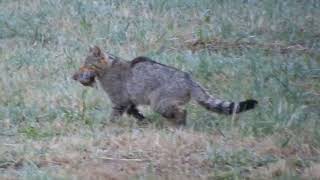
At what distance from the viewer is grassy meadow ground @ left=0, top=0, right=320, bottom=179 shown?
20.8 ft

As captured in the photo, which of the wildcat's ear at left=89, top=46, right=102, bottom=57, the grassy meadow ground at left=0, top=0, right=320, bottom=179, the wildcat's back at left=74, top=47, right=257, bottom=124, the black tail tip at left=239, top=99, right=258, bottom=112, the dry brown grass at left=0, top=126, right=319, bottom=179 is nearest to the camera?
the dry brown grass at left=0, top=126, right=319, bottom=179

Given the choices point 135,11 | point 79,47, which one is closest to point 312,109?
point 79,47

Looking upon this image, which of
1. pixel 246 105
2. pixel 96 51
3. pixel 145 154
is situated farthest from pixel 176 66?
pixel 145 154

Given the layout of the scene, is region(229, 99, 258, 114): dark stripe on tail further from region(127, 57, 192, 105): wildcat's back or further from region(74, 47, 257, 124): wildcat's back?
region(127, 57, 192, 105): wildcat's back

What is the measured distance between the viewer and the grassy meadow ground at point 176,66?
20.8 ft

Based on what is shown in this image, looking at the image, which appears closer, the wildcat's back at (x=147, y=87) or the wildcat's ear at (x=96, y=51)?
the wildcat's back at (x=147, y=87)

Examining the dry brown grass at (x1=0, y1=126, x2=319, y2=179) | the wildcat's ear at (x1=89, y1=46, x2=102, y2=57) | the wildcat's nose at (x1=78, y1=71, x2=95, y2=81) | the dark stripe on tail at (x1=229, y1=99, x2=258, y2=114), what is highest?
the wildcat's ear at (x1=89, y1=46, x2=102, y2=57)

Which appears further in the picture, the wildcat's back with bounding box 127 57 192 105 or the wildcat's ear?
the wildcat's ear

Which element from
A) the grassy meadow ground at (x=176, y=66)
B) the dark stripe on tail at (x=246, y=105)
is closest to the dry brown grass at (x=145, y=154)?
the grassy meadow ground at (x=176, y=66)

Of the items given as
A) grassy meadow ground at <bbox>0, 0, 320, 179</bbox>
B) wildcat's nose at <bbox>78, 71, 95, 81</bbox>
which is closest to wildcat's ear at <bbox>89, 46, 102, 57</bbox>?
wildcat's nose at <bbox>78, 71, 95, 81</bbox>

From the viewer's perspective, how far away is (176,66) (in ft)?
31.4

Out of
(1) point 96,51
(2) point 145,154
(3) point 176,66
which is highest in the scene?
(1) point 96,51

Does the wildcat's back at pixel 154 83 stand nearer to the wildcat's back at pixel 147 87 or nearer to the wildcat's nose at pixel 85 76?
the wildcat's back at pixel 147 87

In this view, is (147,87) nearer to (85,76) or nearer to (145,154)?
(85,76)
